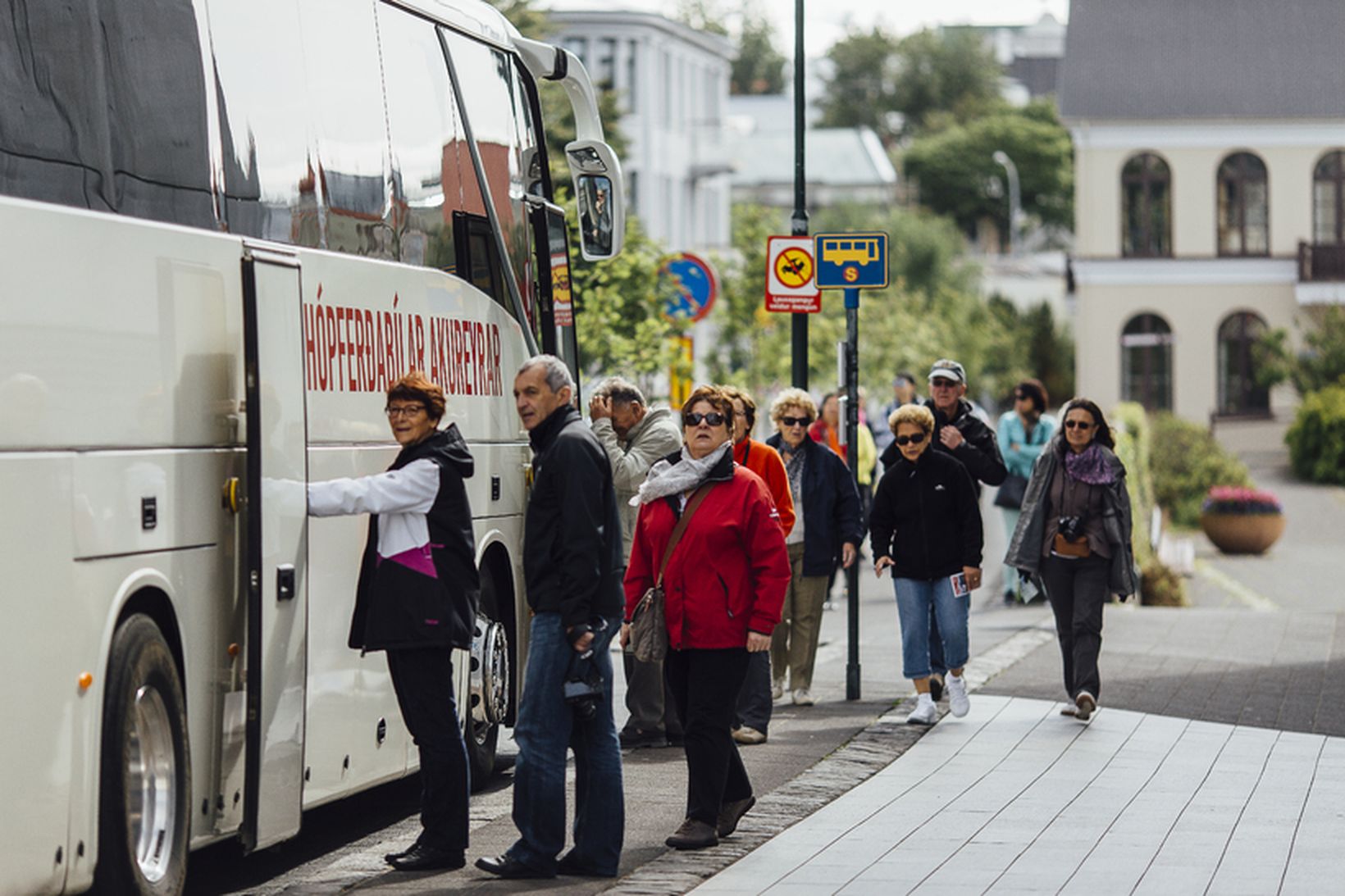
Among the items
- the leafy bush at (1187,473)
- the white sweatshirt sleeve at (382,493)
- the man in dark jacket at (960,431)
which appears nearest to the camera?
the white sweatshirt sleeve at (382,493)

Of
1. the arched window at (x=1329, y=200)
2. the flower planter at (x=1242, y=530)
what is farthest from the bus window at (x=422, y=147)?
the arched window at (x=1329, y=200)

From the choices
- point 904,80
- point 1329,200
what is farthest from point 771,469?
point 904,80

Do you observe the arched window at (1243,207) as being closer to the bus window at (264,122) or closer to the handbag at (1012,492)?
the handbag at (1012,492)

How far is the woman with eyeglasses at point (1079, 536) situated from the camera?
534 inches

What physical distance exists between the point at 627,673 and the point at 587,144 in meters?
2.90

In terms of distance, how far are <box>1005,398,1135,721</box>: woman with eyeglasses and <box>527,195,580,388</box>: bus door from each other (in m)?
2.86

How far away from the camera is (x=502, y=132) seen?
39.9 feet

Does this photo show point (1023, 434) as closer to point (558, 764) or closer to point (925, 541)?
point (925, 541)

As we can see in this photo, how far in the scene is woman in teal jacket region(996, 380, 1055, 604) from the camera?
1980cm

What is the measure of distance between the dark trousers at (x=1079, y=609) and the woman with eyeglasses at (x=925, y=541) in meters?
0.53

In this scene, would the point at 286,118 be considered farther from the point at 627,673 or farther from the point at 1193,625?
the point at 1193,625

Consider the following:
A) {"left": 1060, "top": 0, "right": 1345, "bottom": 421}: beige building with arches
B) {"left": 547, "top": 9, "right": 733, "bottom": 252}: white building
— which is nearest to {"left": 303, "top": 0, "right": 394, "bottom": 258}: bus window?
{"left": 1060, "top": 0, "right": 1345, "bottom": 421}: beige building with arches

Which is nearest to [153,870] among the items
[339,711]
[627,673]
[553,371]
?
[339,711]

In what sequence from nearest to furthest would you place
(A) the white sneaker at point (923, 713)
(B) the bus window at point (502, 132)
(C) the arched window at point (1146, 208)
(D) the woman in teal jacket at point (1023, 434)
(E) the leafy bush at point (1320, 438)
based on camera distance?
(B) the bus window at point (502, 132) → (A) the white sneaker at point (923, 713) → (D) the woman in teal jacket at point (1023, 434) → (E) the leafy bush at point (1320, 438) → (C) the arched window at point (1146, 208)
